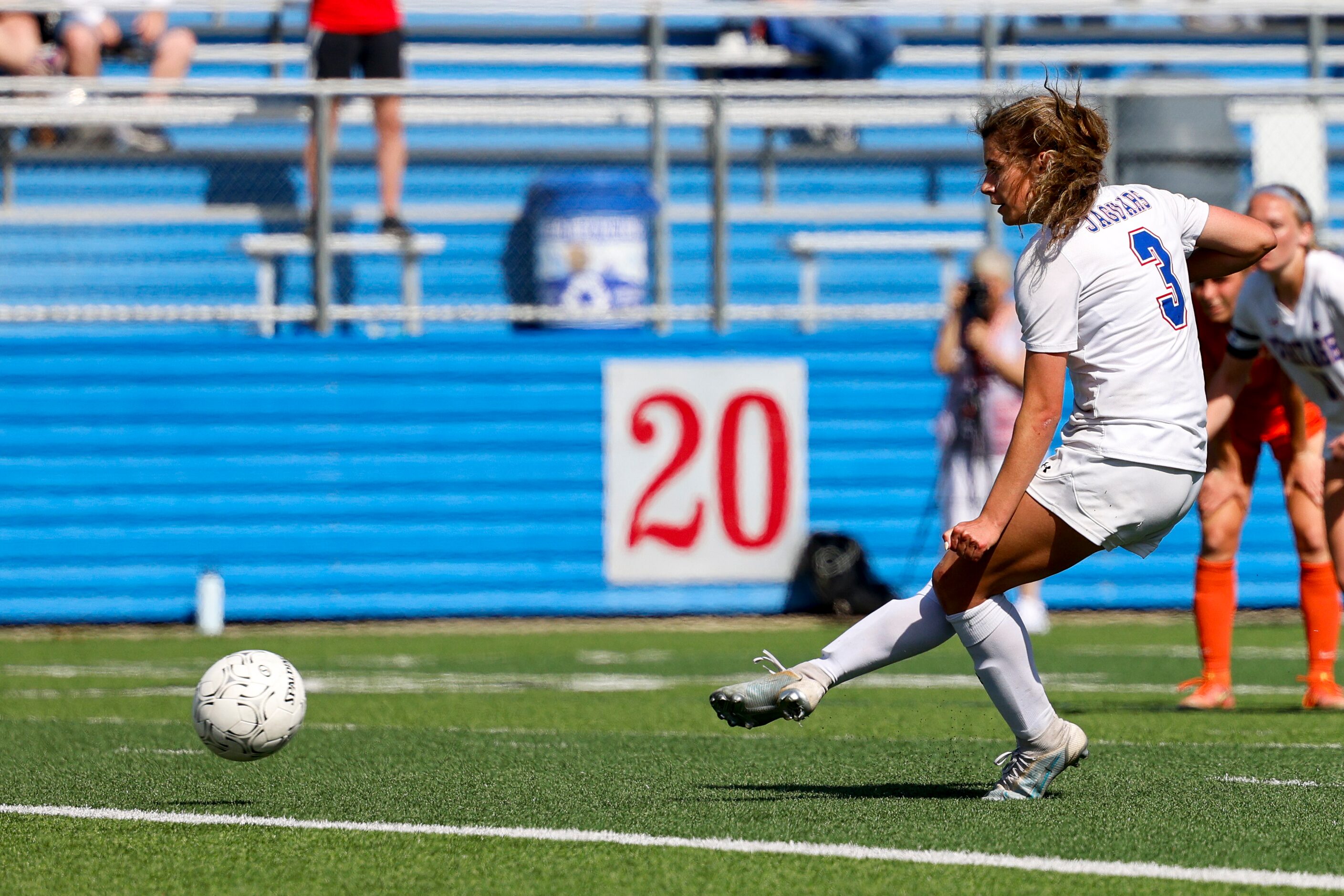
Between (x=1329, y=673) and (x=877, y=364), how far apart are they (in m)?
6.42

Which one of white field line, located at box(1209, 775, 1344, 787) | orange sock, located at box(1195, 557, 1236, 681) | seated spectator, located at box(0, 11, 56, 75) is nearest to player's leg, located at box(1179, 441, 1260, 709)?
orange sock, located at box(1195, 557, 1236, 681)

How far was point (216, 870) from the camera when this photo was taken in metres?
4.56

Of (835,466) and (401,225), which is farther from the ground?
(401,225)

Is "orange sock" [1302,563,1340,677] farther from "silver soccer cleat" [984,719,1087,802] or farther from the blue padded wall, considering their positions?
the blue padded wall

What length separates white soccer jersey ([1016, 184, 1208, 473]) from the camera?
199 inches

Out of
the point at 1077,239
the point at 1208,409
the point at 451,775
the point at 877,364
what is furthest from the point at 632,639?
the point at 1077,239

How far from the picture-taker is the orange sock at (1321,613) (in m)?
8.29

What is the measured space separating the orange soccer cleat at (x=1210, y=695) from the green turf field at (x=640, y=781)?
6.0 inches

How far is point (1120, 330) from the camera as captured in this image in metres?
5.11

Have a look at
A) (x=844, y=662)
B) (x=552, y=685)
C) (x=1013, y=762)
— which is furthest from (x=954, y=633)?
(x=552, y=685)

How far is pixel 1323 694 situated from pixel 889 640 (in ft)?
11.5

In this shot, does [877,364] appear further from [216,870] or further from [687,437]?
[216,870]

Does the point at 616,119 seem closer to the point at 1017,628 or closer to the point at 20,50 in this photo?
the point at 20,50

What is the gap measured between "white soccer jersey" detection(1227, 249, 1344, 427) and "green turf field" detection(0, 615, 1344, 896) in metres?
1.35
